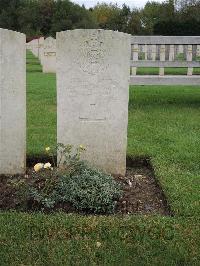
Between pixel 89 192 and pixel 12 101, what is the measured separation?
1.25 m

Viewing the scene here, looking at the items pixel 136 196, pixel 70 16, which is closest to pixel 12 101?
pixel 136 196

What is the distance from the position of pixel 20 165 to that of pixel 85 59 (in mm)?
1255

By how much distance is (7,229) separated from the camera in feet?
11.9

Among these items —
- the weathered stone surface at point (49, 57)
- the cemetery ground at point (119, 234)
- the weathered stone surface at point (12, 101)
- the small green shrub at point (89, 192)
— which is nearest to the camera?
the cemetery ground at point (119, 234)

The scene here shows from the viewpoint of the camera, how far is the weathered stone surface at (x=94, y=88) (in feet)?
A: 15.2

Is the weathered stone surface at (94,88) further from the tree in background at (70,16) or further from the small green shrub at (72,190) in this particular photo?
the tree in background at (70,16)

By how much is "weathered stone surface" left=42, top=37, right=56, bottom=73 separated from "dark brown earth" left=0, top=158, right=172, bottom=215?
41.7ft

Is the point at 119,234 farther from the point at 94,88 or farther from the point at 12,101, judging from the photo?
the point at 12,101

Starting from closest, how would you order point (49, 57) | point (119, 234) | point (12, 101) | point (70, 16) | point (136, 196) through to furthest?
point (119, 234) < point (136, 196) < point (12, 101) < point (49, 57) < point (70, 16)

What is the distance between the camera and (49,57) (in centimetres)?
1755

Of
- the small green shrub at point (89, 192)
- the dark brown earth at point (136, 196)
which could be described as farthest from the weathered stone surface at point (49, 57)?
the small green shrub at point (89, 192)

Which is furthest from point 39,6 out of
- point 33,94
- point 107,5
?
point 33,94

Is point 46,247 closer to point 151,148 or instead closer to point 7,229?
point 7,229

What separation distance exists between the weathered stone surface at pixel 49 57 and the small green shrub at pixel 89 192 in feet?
44.4
